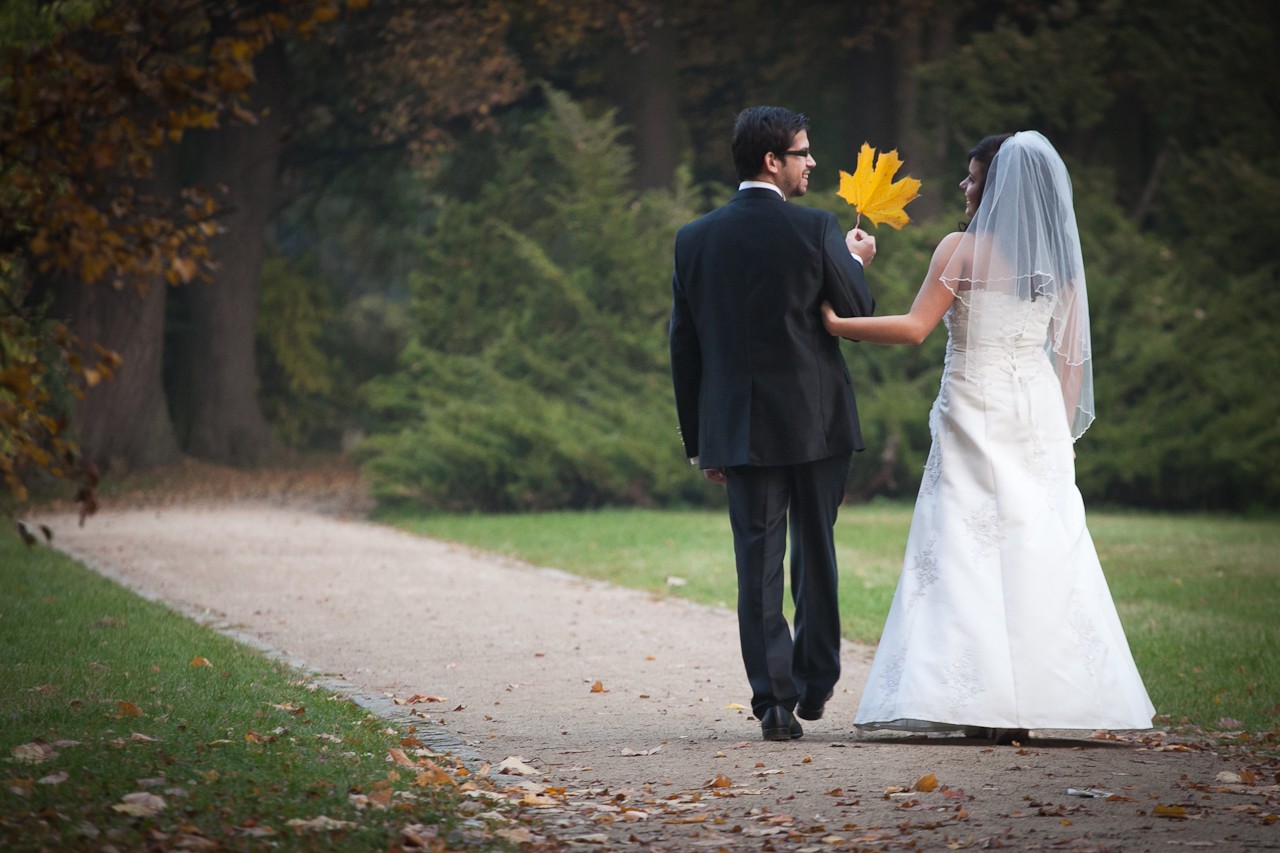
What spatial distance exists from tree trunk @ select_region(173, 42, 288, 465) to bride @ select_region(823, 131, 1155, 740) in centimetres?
1754

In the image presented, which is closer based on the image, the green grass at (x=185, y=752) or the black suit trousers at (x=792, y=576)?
the green grass at (x=185, y=752)

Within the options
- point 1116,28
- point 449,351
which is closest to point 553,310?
point 449,351

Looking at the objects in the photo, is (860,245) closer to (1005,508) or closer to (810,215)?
(810,215)

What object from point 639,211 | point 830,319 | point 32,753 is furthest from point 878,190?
point 639,211

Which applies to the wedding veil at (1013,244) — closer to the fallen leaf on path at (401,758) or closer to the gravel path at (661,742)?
the gravel path at (661,742)

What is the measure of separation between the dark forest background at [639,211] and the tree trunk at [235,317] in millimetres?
42

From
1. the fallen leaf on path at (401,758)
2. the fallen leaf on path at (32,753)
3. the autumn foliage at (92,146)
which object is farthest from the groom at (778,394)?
the fallen leaf on path at (32,753)

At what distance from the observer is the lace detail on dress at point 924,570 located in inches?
218

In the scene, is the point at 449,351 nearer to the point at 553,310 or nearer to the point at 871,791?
the point at 553,310

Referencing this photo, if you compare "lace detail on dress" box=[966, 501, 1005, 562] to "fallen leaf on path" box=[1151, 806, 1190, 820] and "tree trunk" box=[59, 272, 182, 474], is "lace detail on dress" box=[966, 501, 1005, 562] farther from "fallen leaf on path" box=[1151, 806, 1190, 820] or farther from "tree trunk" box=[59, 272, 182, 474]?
"tree trunk" box=[59, 272, 182, 474]

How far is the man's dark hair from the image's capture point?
18.2 feet

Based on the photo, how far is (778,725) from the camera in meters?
5.54

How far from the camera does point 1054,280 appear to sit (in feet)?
18.8

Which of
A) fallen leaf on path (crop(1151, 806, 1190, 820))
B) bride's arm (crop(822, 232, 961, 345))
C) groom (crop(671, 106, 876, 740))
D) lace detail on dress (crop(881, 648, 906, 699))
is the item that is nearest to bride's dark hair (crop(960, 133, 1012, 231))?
bride's arm (crop(822, 232, 961, 345))
